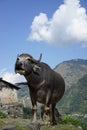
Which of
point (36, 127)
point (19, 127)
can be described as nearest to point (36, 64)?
point (19, 127)

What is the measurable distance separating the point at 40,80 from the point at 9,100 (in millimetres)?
23585

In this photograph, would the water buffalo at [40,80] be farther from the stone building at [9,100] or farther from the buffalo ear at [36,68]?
the stone building at [9,100]

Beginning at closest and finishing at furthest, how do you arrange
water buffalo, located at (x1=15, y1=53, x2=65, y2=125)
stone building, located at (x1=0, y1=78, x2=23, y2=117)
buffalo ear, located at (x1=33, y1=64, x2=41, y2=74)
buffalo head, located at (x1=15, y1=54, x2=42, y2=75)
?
buffalo head, located at (x1=15, y1=54, x2=42, y2=75) → water buffalo, located at (x1=15, y1=53, x2=65, y2=125) → buffalo ear, located at (x1=33, y1=64, x2=41, y2=74) → stone building, located at (x1=0, y1=78, x2=23, y2=117)

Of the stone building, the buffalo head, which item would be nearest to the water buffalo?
the buffalo head

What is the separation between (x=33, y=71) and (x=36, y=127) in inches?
109

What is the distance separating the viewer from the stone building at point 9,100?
3080 cm

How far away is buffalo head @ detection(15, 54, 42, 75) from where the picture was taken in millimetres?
10737

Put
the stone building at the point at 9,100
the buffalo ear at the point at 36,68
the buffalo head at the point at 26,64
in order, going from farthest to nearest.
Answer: the stone building at the point at 9,100
the buffalo ear at the point at 36,68
the buffalo head at the point at 26,64

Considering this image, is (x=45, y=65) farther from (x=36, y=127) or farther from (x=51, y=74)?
(x=36, y=127)

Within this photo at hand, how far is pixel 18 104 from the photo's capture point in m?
31.7

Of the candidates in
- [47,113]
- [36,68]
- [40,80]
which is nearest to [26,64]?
[36,68]

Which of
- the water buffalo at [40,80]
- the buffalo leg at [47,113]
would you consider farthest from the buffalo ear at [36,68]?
the buffalo leg at [47,113]

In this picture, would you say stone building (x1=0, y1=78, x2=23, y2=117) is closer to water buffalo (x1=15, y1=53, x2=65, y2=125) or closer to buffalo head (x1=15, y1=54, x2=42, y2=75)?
water buffalo (x1=15, y1=53, x2=65, y2=125)

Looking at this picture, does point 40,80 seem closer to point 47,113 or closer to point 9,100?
point 47,113
